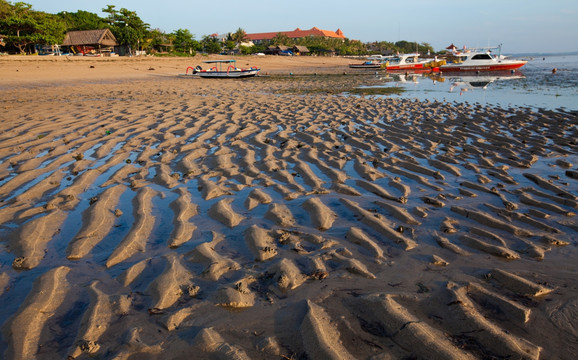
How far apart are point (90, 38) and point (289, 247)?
207 ft

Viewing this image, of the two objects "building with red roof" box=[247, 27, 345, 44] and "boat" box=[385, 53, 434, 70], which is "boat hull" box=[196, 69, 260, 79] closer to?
"boat" box=[385, 53, 434, 70]

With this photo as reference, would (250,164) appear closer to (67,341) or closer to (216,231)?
(216,231)

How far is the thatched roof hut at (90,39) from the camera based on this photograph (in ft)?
180

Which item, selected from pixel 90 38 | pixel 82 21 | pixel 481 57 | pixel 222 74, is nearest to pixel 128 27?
pixel 90 38

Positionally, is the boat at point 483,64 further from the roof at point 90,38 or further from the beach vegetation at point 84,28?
the roof at point 90,38


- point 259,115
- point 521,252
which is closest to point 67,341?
point 521,252

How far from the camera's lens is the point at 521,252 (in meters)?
3.84

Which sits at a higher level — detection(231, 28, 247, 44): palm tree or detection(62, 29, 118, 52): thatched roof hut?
detection(231, 28, 247, 44): palm tree

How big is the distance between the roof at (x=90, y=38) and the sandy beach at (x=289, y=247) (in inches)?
2135

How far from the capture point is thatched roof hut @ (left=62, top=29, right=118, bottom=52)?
5484 cm

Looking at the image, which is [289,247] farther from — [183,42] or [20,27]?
[183,42]

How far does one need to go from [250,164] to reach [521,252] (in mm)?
4623

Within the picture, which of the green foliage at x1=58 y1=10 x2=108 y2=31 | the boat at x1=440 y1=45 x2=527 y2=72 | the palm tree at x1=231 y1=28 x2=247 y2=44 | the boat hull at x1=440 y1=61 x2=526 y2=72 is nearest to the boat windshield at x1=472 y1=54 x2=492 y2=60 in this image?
the boat at x1=440 y1=45 x2=527 y2=72

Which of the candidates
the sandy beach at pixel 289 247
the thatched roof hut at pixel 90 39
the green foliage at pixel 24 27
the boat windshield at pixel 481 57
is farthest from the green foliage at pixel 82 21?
the sandy beach at pixel 289 247
